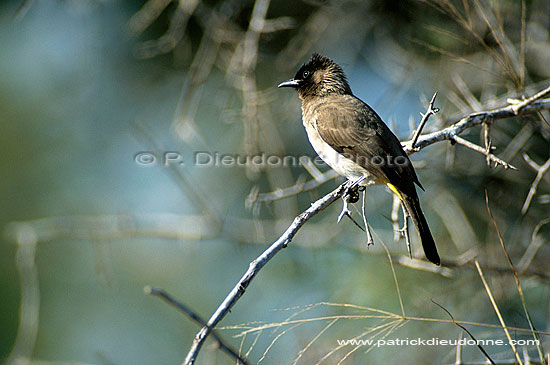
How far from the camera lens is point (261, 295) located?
7043 millimetres

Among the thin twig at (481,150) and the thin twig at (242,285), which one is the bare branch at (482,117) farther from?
the thin twig at (242,285)

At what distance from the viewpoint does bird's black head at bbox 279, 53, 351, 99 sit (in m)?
4.88

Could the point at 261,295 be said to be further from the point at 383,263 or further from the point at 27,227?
the point at 27,227

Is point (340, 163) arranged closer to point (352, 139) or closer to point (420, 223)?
point (352, 139)

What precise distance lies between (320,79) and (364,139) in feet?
3.63

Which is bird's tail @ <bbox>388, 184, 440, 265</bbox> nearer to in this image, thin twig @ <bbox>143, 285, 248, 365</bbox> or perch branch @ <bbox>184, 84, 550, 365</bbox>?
perch branch @ <bbox>184, 84, 550, 365</bbox>

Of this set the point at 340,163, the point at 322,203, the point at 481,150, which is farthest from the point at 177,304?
the point at 340,163

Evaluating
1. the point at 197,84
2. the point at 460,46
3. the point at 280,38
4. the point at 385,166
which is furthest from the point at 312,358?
the point at 280,38

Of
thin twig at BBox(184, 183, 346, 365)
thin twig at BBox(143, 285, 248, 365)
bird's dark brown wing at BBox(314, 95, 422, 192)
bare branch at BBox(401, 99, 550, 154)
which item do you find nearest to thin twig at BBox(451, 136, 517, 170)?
bare branch at BBox(401, 99, 550, 154)

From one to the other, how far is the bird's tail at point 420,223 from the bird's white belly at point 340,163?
0.99ft

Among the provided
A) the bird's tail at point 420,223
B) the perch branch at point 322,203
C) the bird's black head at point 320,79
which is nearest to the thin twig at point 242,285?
the perch branch at point 322,203

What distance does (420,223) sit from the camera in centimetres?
360

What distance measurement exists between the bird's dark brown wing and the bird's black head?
0.95 ft

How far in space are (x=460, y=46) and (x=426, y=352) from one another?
2854 mm
